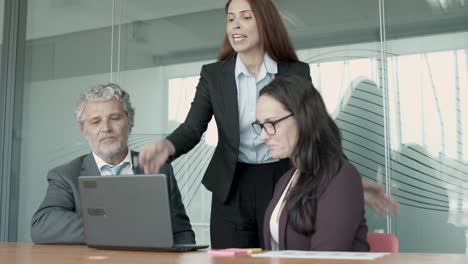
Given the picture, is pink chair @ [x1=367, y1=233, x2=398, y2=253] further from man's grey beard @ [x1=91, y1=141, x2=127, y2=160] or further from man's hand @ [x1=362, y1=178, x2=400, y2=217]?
man's grey beard @ [x1=91, y1=141, x2=127, y2=160]

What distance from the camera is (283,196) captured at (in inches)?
80.2

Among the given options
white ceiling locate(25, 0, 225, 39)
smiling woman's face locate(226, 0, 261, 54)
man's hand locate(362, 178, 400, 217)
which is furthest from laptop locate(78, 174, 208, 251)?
white ceiling locate(25, 0, 225, 39)

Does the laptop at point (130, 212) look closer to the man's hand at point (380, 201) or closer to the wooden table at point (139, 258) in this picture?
the wooden table at point (139, 258)

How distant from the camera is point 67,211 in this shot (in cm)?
222

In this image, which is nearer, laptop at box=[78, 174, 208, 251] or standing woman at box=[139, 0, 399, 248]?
laptop at box=[78, 174, 208, 251]

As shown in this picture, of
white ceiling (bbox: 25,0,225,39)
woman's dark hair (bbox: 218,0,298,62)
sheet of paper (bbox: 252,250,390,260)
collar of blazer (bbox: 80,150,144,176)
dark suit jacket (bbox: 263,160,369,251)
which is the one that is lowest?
sheet of paper (bbox: 252,250,390,260)

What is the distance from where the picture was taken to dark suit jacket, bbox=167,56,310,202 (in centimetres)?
252

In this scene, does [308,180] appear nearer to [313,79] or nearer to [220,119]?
[220,119]

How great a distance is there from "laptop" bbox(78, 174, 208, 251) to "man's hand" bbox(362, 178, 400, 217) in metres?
0.67

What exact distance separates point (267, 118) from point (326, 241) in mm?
484

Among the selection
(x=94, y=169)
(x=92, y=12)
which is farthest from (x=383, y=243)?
(x=92, y=12)

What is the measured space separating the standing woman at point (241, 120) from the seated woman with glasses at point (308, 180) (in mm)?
325

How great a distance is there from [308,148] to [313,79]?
204cm

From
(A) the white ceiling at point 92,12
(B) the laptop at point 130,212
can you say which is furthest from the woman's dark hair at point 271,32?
(A) the white ceiling at point 92,12
